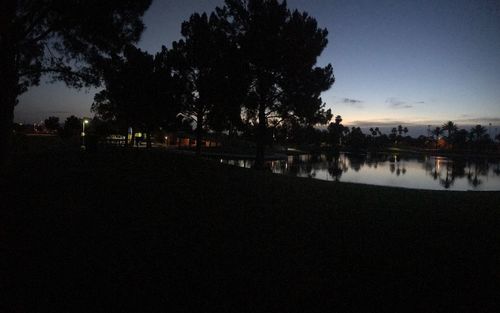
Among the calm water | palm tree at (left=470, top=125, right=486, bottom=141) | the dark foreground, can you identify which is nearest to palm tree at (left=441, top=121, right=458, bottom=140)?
palm tree at (left=470, top=125, right=486, bottom=141)

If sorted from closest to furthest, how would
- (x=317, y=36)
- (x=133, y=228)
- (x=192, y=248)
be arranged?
(x=192, y=248) < (x=133, y=228) < (x=317, y=36)

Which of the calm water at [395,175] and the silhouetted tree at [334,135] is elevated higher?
the silhouetted tree at [334,135]

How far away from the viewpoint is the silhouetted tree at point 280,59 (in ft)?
68.2

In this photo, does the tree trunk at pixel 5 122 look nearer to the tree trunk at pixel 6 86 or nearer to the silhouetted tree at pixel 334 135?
the tree trunk at pixel 6 86

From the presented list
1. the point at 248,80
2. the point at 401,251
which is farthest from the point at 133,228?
the point at 248,80

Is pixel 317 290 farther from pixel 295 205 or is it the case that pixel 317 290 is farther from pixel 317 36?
pixel 317 36

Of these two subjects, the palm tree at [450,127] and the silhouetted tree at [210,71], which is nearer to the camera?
the silhouetted tree at [210,71]

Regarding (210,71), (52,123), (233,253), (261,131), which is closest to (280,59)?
(261,131)

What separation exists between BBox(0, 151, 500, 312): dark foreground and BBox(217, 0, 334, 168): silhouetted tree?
566 inches

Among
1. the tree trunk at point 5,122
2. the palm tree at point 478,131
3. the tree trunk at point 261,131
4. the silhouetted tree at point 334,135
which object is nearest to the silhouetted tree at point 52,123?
the tree trunk at point 261,131

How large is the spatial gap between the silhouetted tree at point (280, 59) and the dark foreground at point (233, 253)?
566 inches

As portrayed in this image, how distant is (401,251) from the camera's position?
5.38m

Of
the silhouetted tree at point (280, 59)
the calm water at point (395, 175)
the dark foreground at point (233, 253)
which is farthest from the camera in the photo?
the calm water at point (395, 175)

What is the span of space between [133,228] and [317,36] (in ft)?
66.1
